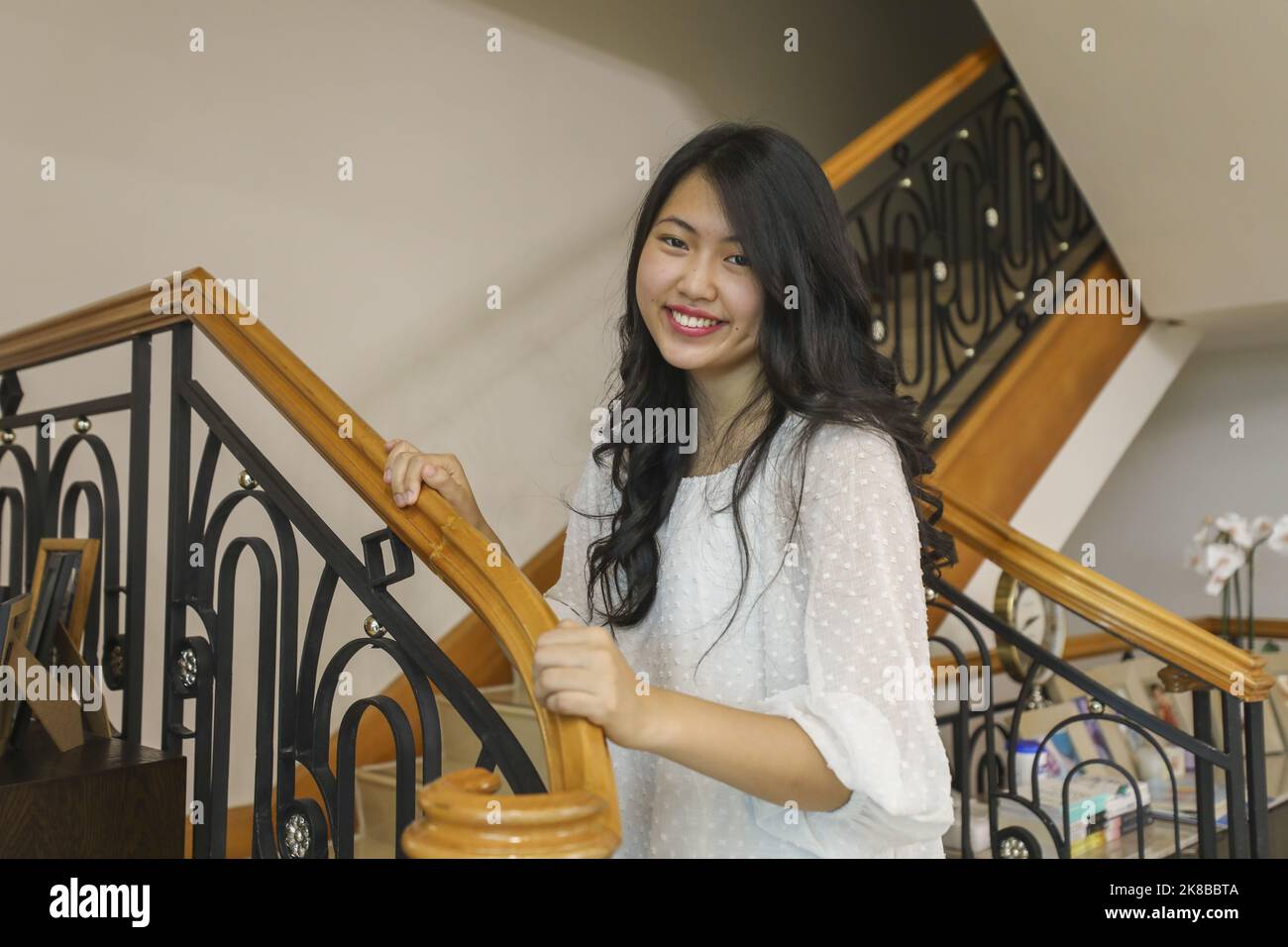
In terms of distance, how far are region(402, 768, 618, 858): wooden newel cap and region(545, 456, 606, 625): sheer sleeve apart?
68cm

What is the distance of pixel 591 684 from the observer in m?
1.12

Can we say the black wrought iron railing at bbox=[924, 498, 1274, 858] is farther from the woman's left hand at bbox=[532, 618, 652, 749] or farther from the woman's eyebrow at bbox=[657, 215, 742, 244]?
the woman's left hand at bbox=[532, 618, 652, 749]

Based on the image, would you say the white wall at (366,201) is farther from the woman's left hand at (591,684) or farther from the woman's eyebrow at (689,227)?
the woman's left hand at (591,684)

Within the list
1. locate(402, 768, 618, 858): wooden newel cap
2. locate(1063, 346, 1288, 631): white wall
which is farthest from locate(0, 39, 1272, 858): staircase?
locate(1063, 346, 1288, 631): white wall

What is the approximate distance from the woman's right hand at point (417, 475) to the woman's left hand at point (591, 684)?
47cm

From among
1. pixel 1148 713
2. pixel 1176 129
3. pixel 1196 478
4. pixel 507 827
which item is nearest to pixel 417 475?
pixel 507 827

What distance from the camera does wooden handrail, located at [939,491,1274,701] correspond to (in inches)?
93.7

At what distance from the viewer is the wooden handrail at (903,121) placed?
354cm

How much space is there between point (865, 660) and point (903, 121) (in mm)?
2988

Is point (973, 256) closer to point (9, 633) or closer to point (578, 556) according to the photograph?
point (578, 556)

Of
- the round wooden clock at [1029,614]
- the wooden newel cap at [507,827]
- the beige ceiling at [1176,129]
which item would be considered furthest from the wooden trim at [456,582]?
the beige ceiling at [1176,129]
